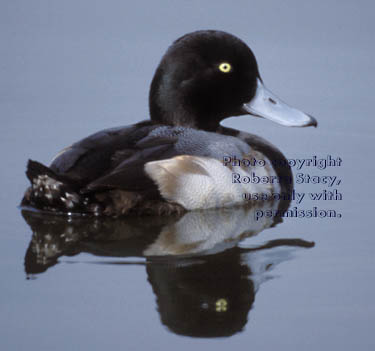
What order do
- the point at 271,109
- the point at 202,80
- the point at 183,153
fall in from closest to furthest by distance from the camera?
the point at 183,153, the point at 202,80, the point at 271,109

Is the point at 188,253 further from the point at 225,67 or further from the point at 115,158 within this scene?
the point at 225,67

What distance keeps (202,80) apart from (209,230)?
1391mm

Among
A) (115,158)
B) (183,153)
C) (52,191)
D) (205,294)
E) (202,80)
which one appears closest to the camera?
(205,294)

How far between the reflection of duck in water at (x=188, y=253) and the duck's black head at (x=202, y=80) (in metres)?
0.86

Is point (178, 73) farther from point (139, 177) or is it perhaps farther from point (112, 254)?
point (112, 254)

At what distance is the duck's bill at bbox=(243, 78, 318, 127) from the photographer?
7148mm

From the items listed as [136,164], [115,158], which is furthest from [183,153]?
[115,158]

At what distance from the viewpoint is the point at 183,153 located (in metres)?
6.27

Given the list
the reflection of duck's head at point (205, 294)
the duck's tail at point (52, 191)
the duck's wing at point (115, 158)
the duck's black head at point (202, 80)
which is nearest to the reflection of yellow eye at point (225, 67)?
the duck's black head at point (202, 80)

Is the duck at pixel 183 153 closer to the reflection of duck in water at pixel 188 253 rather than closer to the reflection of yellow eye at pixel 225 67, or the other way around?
the reflection of yellow eye at pixel 225 67

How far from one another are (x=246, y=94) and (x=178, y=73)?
0.62m

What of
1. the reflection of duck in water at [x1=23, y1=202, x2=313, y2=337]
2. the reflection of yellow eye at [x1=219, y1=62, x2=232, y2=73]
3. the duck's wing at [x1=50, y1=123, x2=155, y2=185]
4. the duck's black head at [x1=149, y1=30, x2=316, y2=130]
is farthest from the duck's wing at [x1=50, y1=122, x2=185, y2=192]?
the reflection of yellow eye at [x1=219, y1=62, x2=232, y2=73]

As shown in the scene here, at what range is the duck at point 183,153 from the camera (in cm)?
602

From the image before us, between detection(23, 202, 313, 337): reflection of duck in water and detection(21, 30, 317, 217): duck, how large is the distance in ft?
0.43
